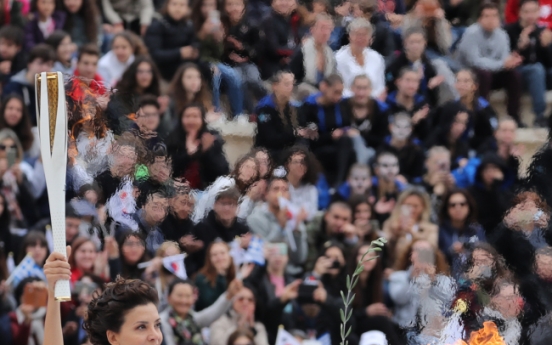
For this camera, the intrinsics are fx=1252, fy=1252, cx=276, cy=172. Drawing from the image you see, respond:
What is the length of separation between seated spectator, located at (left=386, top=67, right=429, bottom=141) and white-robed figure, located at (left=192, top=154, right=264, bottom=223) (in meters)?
1.70

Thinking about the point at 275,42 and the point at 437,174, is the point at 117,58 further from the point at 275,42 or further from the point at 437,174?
the point at 437,174

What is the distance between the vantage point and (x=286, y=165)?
9570 mm

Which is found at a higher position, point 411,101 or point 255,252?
point 411,101

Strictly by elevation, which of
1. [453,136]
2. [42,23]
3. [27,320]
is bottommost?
[27,320]

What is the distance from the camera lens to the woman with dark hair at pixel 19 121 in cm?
945

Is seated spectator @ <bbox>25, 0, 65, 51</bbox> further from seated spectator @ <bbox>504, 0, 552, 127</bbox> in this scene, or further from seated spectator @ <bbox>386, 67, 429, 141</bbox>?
seated spectator @ <bbox>504, 0, 552, 127</bbox>

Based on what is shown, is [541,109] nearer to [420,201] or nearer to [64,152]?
[420,201]

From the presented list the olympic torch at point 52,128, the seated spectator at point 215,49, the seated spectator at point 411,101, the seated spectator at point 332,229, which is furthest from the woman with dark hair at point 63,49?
the olympic torch at point 52,128

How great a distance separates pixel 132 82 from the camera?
984 centimetres

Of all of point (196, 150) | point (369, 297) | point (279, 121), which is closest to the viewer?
point (369, 297)

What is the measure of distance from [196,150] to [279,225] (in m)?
0.82

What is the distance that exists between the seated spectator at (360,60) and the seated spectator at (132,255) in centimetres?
285

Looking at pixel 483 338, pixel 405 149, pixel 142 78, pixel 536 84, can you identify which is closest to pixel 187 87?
pixel 142 78

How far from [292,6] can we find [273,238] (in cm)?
267
